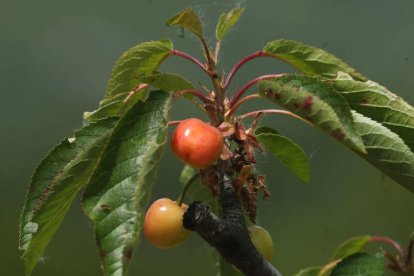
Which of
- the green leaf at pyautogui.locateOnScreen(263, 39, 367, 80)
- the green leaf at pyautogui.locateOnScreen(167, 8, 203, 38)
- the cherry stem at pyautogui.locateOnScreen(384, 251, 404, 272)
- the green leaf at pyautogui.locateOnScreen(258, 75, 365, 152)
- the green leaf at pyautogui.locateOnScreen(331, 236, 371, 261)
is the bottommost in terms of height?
the cherry stem at pyautogui.locateOnScreen(384, 251, 404, 272)

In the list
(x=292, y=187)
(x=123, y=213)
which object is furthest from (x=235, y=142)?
(x=292, y=187)

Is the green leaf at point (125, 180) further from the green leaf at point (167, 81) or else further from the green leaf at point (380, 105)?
the green leaf at point (380, 105)

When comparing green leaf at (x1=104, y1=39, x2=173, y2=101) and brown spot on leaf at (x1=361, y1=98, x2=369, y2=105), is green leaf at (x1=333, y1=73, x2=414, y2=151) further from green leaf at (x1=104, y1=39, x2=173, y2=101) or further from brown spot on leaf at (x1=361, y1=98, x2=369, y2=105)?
green leaf at (x1=104, y1=39, x2=173, y2=101)

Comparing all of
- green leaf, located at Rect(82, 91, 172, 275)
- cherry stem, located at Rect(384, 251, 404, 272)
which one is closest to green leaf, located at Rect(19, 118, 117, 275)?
green leaf, located at Rect(82, 91, 172, 275)

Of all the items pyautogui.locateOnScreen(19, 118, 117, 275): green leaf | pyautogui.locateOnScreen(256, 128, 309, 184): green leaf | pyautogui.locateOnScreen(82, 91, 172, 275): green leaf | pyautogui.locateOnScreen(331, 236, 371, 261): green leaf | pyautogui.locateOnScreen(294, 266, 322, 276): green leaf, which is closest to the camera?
pyautogui.locateOnScreen(82, 91, 172, 275): green leaf

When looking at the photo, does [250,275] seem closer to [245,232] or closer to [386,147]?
[245,232]

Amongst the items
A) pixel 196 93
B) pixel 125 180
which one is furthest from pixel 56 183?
pixel 196 93

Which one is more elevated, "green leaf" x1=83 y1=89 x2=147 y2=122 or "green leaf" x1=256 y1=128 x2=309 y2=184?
"green leaf" x1=83 y1=89 x2=147 y2=122
